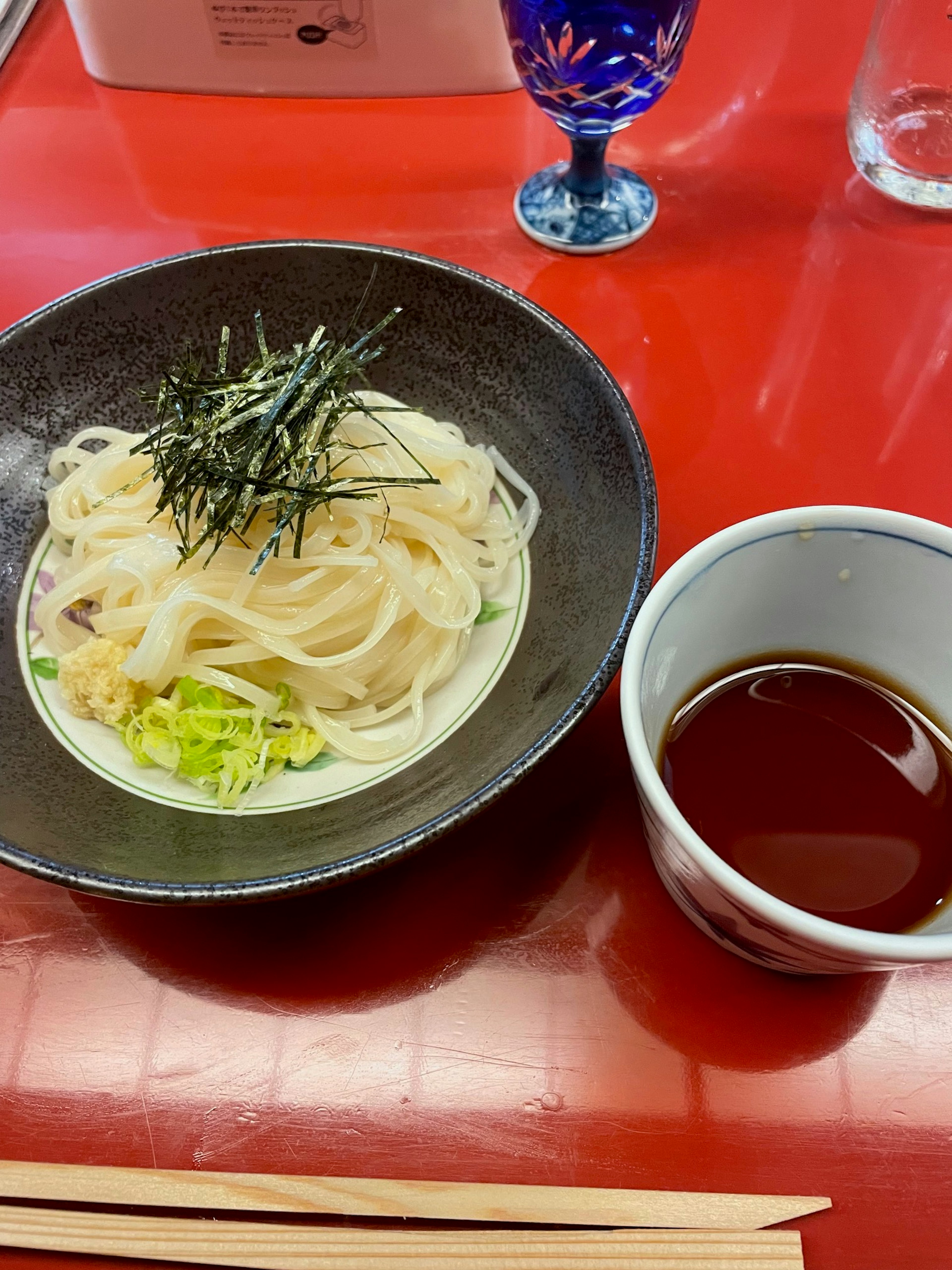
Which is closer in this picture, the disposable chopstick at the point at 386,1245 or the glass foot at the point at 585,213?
the disposable chopstick at the point at 386,1245

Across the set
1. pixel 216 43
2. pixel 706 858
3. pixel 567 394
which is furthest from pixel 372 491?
pixel 216 43

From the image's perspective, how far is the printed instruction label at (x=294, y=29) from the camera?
1.92 meters

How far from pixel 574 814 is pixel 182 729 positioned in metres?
0.50

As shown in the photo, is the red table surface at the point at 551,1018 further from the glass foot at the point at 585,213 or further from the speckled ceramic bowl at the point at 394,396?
the glass foot at the point at 585,213

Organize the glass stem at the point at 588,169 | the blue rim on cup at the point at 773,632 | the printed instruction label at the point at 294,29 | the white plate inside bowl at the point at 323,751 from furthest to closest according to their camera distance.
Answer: the printed instruction label at the point at 294,29 → the glass stem at the point at 588,169 → the white plate inside bowl at the point at 323,751 → the blue rim on cup at the point at 773,632

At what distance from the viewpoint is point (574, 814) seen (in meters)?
1.11

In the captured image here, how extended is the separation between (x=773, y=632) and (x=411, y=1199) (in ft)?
2.24

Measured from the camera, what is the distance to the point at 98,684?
1.13m

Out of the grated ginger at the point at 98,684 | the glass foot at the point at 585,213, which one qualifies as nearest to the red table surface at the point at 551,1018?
the grated ginger at the point at 98,684

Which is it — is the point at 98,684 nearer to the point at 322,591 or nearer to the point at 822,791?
the point at 322,591

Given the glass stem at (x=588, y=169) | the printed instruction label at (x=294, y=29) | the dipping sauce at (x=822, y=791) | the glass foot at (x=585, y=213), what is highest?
the printed instruction label at (x=294, y=29)

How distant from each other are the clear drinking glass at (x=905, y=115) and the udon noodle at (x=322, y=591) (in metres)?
1.29

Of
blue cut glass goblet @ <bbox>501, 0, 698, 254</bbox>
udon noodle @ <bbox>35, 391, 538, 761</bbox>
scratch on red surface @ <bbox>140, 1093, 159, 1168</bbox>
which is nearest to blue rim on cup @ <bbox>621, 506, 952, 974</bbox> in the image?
udon noodle @ <bbox>35, 391, 538, 761</bbox>

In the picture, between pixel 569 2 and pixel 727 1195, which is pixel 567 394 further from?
pixel 727 1195
